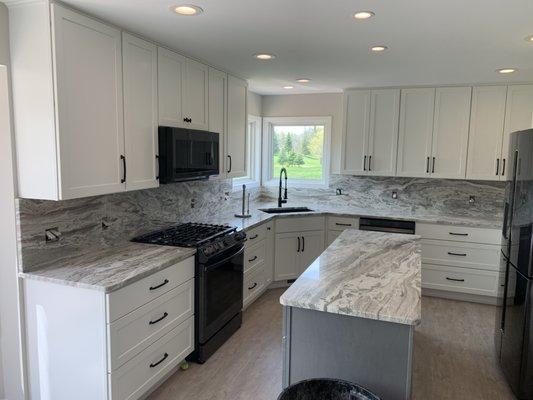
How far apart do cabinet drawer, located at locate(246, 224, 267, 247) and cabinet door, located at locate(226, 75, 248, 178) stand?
2.01 feet

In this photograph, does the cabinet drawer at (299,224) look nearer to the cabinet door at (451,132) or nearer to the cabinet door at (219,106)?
the cabinet door at (219,106)

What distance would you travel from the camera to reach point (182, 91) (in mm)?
3230

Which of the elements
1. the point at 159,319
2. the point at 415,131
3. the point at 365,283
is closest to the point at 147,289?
the point at 159,319

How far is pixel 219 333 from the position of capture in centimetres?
323

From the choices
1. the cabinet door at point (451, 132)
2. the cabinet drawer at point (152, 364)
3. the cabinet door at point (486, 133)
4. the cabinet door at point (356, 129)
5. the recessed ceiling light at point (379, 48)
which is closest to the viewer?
the cabinet drawer at point (152, 364)

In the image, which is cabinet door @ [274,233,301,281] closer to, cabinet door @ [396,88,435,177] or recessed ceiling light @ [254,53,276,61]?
cabinet door @ [396,88,435,177]

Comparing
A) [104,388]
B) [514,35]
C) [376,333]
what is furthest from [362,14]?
[104,388]

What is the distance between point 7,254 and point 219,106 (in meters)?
2.20

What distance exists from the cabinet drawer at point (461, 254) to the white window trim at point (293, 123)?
62.6 inches

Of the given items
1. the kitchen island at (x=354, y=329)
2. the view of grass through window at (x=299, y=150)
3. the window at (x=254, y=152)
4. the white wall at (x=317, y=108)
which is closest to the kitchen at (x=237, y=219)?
the kitchen island at (x=354, y=329)

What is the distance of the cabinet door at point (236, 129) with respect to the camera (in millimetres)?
4074

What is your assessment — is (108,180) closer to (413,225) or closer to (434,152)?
(413,225)

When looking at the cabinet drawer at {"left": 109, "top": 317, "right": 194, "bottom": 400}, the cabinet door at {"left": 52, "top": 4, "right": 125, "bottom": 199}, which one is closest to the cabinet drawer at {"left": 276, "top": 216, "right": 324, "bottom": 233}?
Result: the cabinet drawer at {"left": 109, "top": 317, "right": 194, "bottom": 400}

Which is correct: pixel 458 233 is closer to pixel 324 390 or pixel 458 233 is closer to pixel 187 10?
pixel 324 390
